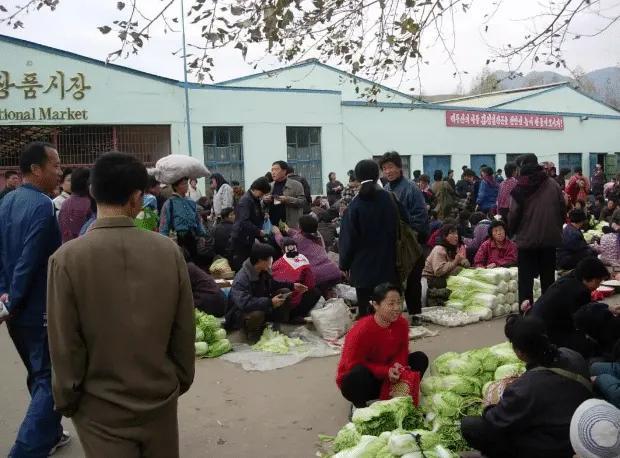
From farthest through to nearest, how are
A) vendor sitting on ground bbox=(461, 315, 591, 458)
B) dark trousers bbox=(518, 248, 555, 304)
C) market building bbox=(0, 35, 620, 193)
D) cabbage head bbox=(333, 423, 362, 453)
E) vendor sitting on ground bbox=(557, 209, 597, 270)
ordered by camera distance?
market building bbox=(0, 35, 620, 193) < vendor sitting on ground bbox=(557, 209, 597, 270) < dark trousers bbox=(518, 248, 555, 304) < cabbage head bbox=(333, 423, 362, 453) < vendor sitting on ground bbox=(461, 315, 591, 458)

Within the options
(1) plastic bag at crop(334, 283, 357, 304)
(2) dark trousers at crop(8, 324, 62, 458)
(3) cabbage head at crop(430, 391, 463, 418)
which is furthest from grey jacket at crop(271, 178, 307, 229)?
(2) dark trousers at crop(8, 324, 62, 458)

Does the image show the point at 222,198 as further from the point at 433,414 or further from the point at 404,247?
the point at 433,414

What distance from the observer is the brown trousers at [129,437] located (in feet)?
7.73

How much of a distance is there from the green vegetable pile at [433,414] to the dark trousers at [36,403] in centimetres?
151

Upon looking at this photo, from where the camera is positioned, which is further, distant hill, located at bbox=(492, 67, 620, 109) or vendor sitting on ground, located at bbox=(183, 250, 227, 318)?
vendor sitting on ground, located at bbox=(183, 250, 227, 318)

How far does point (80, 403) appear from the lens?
240 cm

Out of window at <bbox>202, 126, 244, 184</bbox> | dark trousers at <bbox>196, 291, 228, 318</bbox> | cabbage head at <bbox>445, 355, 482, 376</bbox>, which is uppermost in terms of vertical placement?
window at <bbox>202, 126, 244, 184</bbox>

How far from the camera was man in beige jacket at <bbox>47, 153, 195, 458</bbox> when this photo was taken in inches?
91.2

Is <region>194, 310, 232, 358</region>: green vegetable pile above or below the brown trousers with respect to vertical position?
below

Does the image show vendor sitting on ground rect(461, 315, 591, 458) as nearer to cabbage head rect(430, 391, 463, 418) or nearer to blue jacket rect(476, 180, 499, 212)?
cabbage head rect(430, 391, 463, 418)

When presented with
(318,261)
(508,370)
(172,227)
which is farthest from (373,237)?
(172,227)

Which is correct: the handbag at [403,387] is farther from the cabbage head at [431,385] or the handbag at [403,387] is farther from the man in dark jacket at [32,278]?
the man in dark jacket at [32,278]

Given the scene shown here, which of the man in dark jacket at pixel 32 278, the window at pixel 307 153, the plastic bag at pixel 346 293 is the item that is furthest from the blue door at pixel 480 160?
the man in dark jacket at pixel 32 278

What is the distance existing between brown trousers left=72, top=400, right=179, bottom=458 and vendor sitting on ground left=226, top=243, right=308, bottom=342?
382cm
